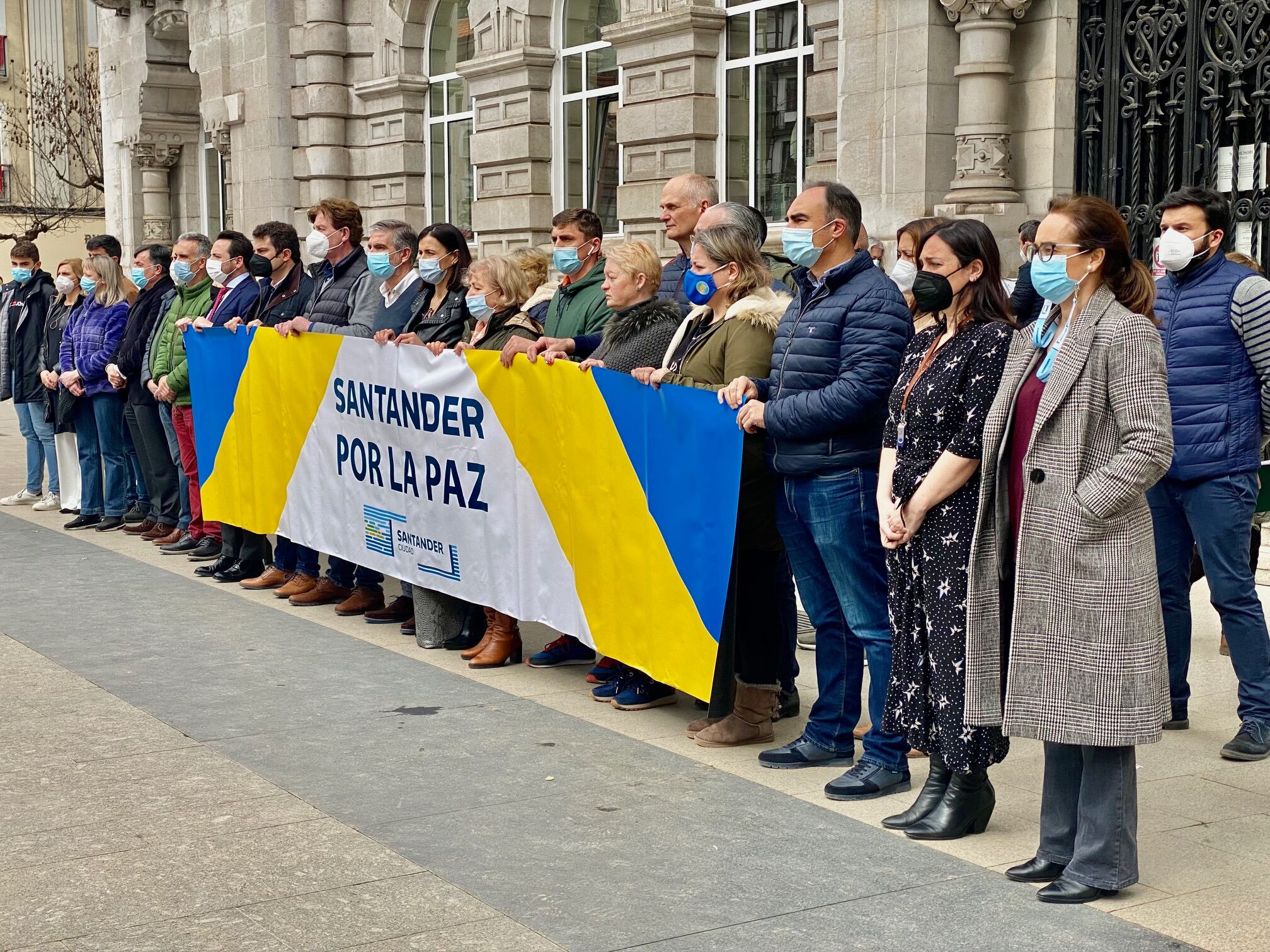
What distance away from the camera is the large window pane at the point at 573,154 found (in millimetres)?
19141

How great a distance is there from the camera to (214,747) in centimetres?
641

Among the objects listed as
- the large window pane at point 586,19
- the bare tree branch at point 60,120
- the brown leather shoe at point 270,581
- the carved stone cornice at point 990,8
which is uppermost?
the bare tree branch at point 60,120

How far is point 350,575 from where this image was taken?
9680mm

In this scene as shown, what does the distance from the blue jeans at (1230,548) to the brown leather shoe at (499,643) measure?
3.00m

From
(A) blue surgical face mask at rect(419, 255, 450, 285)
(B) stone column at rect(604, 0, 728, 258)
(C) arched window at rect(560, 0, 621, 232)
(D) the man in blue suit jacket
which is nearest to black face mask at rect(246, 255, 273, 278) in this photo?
(D) the man in blue suit jacket

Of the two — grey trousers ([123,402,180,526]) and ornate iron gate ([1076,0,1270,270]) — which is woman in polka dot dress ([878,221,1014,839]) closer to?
ornate iron gate ([1076,0,1270,270])

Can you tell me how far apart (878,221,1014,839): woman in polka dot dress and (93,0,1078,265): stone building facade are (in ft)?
23.3

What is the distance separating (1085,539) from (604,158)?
1484 cm

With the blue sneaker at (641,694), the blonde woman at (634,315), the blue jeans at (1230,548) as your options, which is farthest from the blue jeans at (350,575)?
the blue jeans at (1230,548)

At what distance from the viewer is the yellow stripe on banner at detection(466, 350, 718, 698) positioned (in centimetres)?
654

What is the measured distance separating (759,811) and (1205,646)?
3560mm

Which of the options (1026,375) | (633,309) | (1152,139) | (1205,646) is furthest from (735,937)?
(1152,139)

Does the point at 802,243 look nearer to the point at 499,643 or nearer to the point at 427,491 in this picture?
the point at 499,643

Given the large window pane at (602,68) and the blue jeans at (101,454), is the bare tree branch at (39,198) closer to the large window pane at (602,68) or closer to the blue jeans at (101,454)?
the large window pane at (602,68)
